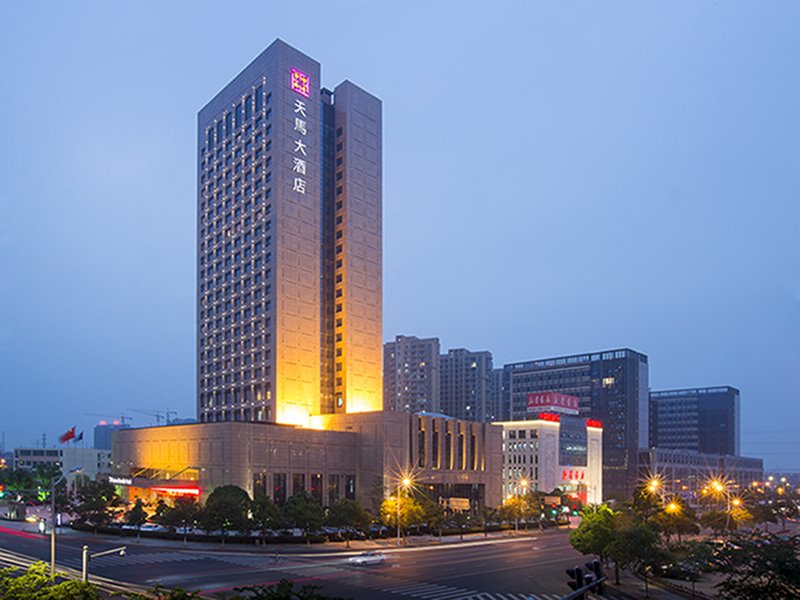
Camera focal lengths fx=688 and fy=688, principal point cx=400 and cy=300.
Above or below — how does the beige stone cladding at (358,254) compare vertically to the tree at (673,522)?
above

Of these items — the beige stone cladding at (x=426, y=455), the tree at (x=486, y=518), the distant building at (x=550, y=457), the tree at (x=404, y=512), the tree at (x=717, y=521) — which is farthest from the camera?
the distant building at (x=550, y=457)

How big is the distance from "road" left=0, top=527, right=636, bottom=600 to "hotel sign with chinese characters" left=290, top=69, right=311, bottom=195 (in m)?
72.9

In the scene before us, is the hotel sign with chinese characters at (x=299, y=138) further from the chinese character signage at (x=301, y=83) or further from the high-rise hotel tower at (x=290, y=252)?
the high-rise hotel tower at (x=290, y=252)

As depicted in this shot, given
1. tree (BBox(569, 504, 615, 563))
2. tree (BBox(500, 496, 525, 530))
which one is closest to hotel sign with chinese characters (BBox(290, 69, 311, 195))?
tree (BBox(500, 496, 525, 530))

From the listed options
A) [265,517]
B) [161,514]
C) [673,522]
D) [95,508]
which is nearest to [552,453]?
[673,522]

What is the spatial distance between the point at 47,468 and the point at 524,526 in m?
94.0

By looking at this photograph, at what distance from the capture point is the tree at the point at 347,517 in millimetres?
89312

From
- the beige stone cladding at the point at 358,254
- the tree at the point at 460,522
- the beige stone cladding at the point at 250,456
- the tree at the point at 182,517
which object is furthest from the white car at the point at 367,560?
the beige stone cladding at the point at 358,254

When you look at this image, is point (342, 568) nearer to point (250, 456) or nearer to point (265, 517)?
point (265, 517)

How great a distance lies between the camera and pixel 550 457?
162625 millimetres

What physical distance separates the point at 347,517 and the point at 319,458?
3085 centimetres

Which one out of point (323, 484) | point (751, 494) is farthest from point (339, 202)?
point (751, 494)

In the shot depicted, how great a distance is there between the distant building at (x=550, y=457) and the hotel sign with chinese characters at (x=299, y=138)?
7304cm

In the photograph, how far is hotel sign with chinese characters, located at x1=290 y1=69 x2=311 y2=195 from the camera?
134500mm
